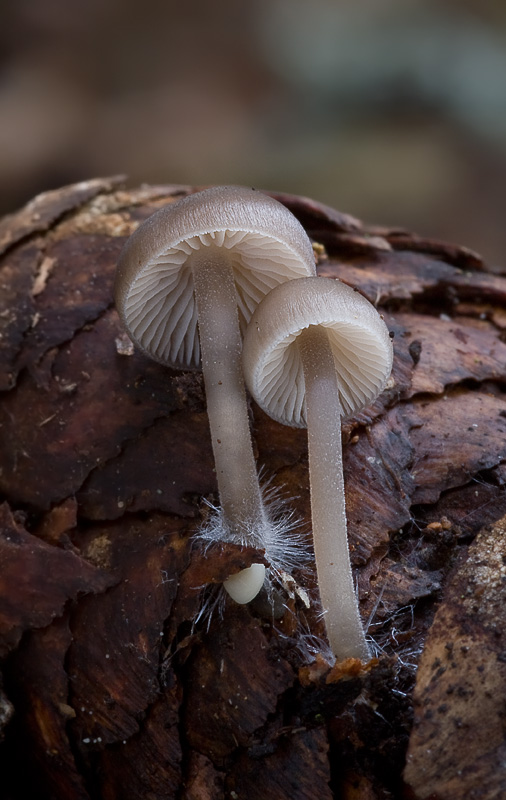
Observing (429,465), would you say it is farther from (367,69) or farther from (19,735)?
(367,69)

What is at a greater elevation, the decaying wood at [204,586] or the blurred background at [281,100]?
the blurred background at [281,100]

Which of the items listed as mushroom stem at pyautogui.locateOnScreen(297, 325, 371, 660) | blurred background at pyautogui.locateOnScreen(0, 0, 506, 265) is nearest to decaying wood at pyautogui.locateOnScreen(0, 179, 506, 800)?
mushroom stem at pyautogui.locateOnScreen(297, 325, 371, 660)

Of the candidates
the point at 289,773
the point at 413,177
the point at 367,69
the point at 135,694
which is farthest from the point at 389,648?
the point at 367,69

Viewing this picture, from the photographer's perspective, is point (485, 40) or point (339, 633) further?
point (485, 40)

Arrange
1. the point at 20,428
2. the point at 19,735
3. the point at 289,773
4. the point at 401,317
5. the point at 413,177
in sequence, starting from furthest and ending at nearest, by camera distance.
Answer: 1. the point at 413,177
2. the point at 401,317
3. the point at 20,428
4. the point at 19,735
5. the point at 289,773

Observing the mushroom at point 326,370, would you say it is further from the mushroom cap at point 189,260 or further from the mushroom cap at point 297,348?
the mushroom cap at point 189,260

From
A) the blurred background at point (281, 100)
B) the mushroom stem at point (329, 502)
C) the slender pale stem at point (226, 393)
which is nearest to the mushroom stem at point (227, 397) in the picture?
the slender pale stem at point (226, 393)

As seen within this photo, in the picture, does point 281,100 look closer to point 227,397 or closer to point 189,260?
point 189,260
